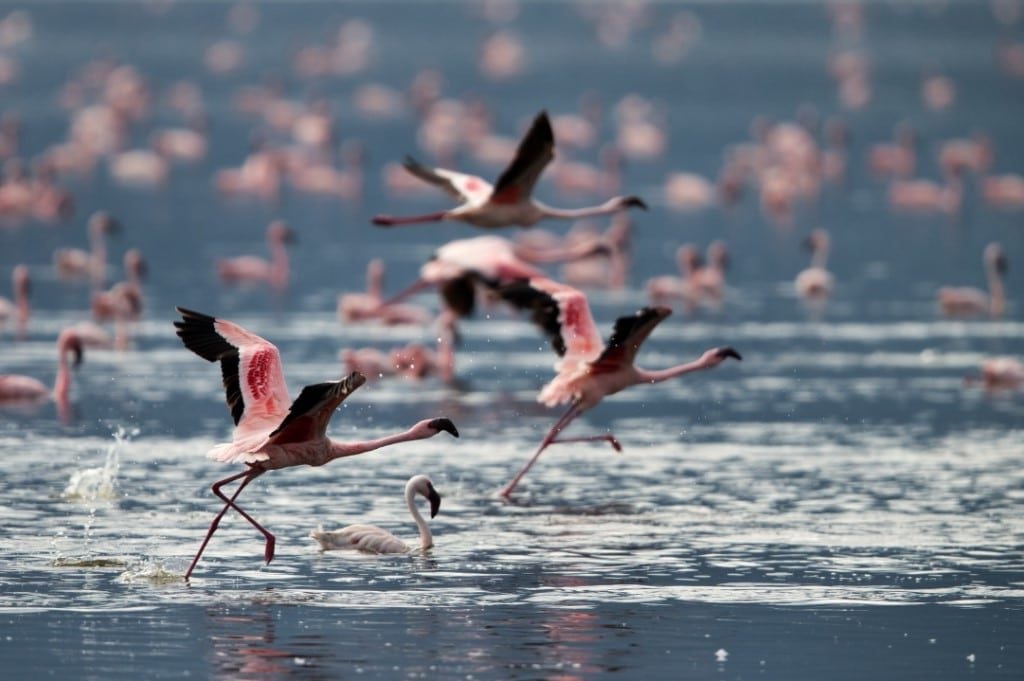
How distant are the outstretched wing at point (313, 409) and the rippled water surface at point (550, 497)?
695mm

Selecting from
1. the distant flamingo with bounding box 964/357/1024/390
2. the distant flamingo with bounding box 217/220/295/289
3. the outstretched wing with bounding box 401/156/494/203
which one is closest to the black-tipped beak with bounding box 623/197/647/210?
the outstretched wing with bounding box 401/156/494/203

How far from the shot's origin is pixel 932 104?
58.2 metres

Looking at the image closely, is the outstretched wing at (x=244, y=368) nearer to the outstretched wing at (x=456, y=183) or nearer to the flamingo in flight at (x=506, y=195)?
the flamingo in flight at (x=506, y=195)

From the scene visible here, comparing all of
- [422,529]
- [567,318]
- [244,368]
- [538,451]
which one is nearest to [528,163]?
[567,318]

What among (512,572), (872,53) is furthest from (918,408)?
(872,53)

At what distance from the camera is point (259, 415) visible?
A: 514 inches

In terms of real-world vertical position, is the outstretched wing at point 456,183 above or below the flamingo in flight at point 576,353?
above

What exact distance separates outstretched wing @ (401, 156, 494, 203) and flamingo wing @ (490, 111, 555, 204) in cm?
22

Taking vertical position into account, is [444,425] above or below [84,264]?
below

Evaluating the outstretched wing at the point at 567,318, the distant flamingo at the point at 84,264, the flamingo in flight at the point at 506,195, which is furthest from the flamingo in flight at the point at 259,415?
the distant flamingo at the point at 84,264

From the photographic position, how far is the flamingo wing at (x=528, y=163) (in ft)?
52.2

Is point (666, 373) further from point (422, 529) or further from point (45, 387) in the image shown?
point (45, 387)

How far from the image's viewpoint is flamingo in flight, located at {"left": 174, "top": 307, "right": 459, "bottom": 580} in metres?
12.9

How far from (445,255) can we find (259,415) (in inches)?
182
